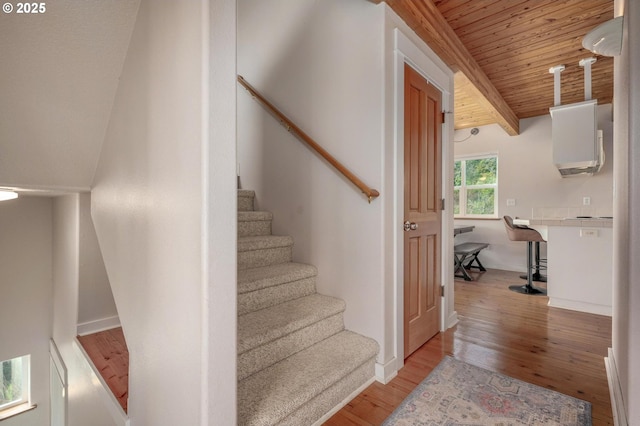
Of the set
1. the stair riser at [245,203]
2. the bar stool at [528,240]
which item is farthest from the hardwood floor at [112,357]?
the bar stool at [528,240]

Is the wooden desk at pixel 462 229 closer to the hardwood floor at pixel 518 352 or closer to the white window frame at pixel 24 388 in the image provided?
the hardwood floor at pixel 518 352

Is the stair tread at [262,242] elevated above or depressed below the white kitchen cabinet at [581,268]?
above

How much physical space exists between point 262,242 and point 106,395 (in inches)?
54.9

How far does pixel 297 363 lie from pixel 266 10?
312cm

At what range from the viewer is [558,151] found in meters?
3.82

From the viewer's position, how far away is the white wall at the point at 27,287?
11.0 feet

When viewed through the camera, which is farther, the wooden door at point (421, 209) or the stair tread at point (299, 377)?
the wooden door at point (421, 209)

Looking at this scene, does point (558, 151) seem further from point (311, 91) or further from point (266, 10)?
point (266, 10)

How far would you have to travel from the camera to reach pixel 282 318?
6.13 ft

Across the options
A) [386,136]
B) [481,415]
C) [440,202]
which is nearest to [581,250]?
[440,202]

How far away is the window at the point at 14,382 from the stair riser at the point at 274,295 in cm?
369

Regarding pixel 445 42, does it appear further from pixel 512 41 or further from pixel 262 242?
pixel 262 242

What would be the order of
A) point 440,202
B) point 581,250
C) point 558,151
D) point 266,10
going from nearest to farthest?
point 440,202 < point 266,10 < point 581,250 < point 558,151

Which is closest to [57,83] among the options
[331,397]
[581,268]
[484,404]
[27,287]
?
[331,397]
